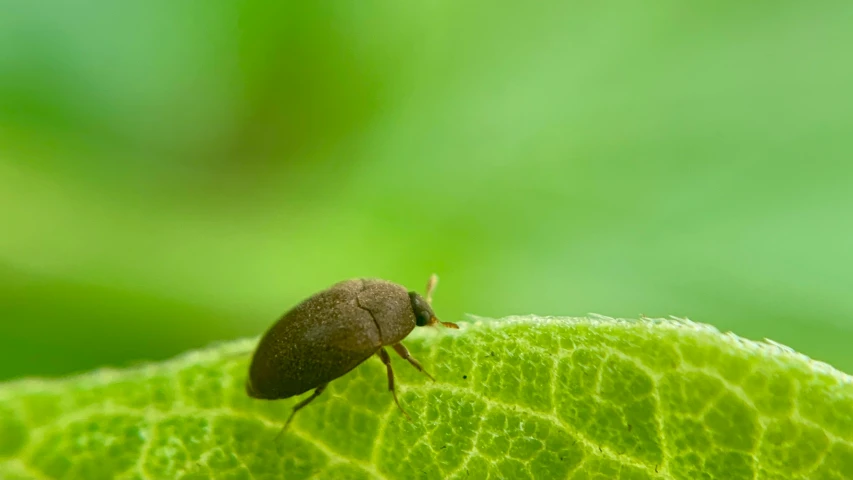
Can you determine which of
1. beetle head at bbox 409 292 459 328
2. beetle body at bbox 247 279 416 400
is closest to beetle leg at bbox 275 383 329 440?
beetle body at bbox 247 279 416 400

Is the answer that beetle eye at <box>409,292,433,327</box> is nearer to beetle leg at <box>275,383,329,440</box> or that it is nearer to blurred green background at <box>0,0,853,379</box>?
blurred green background at <box>0,0,853,379</box>

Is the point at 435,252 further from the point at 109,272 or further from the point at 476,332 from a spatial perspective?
the point at 476,332

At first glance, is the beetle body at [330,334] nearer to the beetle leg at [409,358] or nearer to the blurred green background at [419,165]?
the beetle leg at [409,358]

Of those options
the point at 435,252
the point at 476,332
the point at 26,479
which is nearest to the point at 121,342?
the point at 435,252

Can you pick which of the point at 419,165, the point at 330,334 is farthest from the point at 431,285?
the point at 419,165

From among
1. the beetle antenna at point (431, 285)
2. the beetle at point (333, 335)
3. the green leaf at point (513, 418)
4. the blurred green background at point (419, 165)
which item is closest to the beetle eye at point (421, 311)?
the beetle at point (333, 335)
